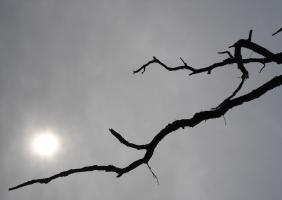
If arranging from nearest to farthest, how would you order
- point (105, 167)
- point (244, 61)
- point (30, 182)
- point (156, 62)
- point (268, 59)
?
point (30, 182)
point (105, 167)
point (268, 59)
point (244, 61)
point (156, 62)

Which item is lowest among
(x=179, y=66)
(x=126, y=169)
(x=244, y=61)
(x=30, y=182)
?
(x=126, y=169)

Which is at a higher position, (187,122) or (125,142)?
(125,142)

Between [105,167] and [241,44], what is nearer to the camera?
[105,167]

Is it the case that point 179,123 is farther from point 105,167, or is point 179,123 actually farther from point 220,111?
point 105,167

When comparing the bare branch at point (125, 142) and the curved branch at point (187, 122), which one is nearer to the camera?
the bare branch at point (125, 142)

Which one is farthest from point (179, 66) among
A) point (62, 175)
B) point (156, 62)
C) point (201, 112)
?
point (62, 175)

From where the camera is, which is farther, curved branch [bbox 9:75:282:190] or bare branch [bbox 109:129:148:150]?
curved branch [bbox 9:75:282:190]

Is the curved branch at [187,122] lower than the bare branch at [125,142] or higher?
lower

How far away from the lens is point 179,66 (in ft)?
21.2

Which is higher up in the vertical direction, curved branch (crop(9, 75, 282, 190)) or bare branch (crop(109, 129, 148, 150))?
bare branch (crop(109, 129, 148, 150))

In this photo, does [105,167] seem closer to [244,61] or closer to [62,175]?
[62,175]

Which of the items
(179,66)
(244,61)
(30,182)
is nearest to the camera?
(30,182)

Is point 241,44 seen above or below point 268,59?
above

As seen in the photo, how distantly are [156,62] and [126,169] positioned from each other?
11.4 ft
